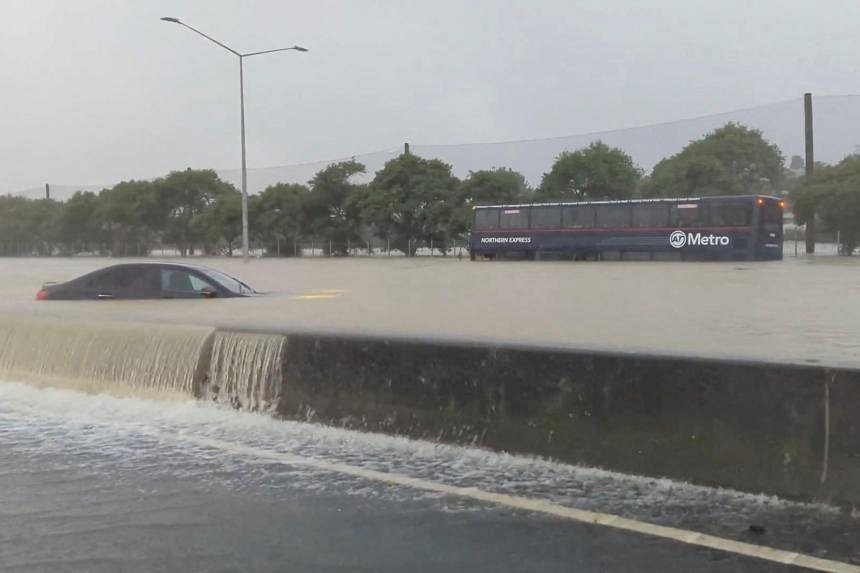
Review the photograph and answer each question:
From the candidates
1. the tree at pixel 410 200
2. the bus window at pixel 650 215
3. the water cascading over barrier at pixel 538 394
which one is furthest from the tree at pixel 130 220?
the water cascading over barrier at pixel 538 394

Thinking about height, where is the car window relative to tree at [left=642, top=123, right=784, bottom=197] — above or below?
below

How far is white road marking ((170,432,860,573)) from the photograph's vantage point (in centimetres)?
437

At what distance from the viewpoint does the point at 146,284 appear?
13.6m

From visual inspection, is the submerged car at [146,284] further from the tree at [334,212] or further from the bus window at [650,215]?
the tree at [334,212]

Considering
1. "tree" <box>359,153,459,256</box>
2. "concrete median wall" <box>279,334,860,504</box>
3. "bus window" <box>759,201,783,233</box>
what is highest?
"tree" <box>359,153,459,256</box>

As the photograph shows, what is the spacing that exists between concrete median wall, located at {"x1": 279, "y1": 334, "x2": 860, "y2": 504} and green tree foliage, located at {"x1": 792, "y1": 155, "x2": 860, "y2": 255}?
37.4 m

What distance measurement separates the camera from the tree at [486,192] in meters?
50.5

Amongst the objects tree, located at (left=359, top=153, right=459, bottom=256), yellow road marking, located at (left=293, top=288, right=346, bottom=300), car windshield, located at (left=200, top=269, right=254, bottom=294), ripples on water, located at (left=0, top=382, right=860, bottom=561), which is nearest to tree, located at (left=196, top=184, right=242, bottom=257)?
tree, located at (left=359, top=153, right=459, bottom=256)

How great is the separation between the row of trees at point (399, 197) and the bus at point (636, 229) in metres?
6.20

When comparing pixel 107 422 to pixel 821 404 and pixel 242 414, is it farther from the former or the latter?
pixel 821 404

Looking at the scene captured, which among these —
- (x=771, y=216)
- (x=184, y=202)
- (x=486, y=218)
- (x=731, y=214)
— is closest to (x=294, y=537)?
(x=731, y=214)

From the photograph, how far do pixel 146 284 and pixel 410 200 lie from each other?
40.5 m

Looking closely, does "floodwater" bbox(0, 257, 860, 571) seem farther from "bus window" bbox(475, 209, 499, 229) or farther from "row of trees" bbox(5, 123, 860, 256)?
"row of trees" bbox(5, 123, 860, 256)

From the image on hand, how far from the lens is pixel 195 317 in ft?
35.9
